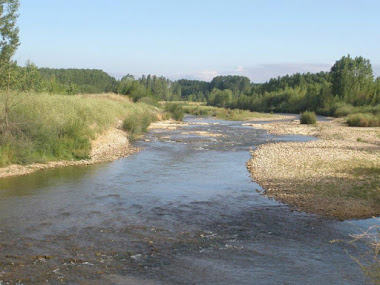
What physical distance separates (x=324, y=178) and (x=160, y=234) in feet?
31.2

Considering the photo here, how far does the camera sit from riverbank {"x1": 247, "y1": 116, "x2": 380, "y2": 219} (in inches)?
537

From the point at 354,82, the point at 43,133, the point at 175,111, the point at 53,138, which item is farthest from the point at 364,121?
the point at 43,133

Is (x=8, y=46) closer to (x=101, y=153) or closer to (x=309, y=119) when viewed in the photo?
(x=101, y=153)

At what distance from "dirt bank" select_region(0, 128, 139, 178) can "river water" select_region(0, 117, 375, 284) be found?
4.04ft

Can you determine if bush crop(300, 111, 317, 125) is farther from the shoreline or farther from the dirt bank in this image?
the dirt bank

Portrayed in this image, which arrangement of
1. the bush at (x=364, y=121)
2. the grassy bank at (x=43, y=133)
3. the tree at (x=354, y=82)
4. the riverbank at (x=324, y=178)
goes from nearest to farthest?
the riverbank at (x=324, y=178) < the grassy bank at (x=43, y=133) < the bush at (x=364, y=121) < the tree at (x=354, y=82)

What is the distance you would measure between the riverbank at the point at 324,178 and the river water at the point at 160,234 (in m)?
0.81

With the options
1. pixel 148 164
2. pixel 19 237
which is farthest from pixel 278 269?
pixel 148 164

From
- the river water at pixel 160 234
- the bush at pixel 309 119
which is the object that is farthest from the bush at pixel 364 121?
the river water at pixel 160 234

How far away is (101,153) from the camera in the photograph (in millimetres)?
26016

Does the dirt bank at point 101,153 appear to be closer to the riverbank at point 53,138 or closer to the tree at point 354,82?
the riverbank at point 53,138

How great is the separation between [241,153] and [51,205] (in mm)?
16763

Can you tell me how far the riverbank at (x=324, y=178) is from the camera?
13.6 meters

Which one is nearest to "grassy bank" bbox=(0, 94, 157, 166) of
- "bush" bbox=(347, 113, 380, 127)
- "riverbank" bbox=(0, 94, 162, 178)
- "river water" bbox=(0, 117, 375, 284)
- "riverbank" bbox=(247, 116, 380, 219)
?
"riverbank" bbox=(0, 94, 162, 178)
